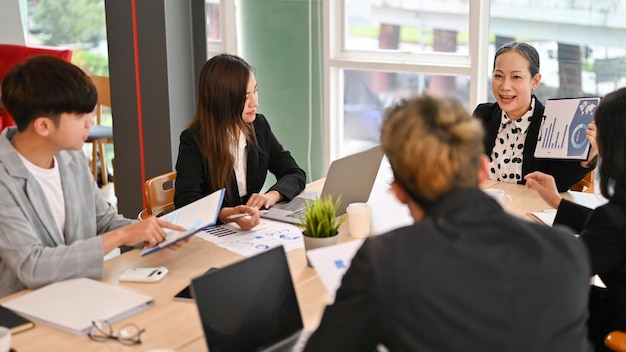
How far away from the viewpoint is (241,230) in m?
2.39

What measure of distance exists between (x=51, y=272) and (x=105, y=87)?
3603 millimetres

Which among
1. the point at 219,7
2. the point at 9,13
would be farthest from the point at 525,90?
the point at 9,13

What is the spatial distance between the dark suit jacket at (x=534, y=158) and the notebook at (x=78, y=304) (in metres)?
1.68

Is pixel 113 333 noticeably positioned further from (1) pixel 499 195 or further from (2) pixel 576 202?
(2) pixel 576 202

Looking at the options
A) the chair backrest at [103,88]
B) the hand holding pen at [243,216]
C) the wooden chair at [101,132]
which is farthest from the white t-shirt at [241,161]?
the chair backrest at [103,88]

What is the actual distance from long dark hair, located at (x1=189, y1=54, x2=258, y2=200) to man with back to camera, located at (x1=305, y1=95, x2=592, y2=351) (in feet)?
5.20

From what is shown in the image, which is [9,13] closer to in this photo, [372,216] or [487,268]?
[372,216]

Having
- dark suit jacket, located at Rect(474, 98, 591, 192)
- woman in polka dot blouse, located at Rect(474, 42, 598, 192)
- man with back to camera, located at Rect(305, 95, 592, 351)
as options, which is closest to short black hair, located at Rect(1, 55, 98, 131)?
man with back to camera, located at Rect(305, 95, 592, 351)

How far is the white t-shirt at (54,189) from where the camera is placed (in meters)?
2.10

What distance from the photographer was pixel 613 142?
1.87 metres

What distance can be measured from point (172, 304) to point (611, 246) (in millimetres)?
1120

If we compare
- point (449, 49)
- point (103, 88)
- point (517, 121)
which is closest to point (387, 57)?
point (449, 49)

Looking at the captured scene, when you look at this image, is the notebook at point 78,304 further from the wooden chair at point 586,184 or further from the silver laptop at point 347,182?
the wooden chair at point 586,184

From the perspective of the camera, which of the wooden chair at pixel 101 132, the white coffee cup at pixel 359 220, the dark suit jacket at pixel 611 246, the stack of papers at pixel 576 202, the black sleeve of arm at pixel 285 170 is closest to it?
the dark suit jacket at pixel 611 246
